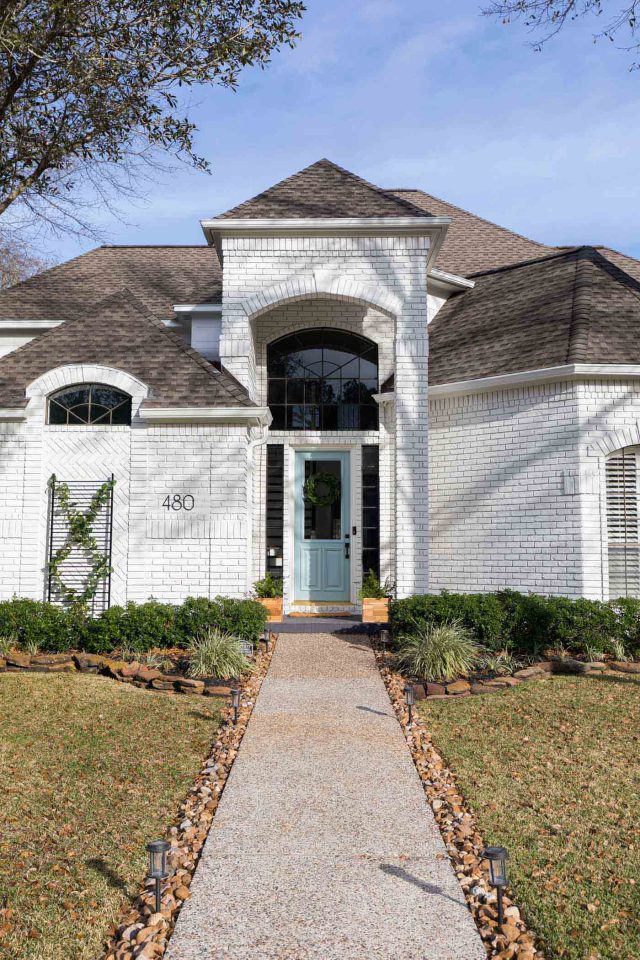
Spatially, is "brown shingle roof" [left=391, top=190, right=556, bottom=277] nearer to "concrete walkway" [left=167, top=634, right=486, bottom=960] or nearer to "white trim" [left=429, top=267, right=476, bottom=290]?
"white trim" [left=429, top=267, right=476, bottom=290]

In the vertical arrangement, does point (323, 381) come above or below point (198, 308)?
below

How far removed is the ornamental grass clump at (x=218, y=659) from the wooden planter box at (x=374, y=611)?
2928 millimetres

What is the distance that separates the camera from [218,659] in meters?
8.42

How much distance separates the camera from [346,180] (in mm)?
12312

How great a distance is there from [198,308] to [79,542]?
512 cm

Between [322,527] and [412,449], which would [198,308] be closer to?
[322,527]

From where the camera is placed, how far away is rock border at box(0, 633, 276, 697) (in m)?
8.00

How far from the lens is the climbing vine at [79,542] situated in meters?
10.3

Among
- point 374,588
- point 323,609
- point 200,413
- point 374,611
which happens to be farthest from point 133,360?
point 374,611

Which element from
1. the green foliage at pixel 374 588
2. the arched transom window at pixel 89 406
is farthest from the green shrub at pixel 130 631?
the green foliage at pixel 374 588

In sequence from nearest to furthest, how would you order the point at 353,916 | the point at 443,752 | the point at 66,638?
the point at 353,916 < the point at 443,752 < the point at 66,638

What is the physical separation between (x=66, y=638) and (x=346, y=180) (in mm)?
8922

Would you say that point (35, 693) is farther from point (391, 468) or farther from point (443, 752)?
point (391, 468)

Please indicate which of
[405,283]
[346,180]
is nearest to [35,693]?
[405,283]
